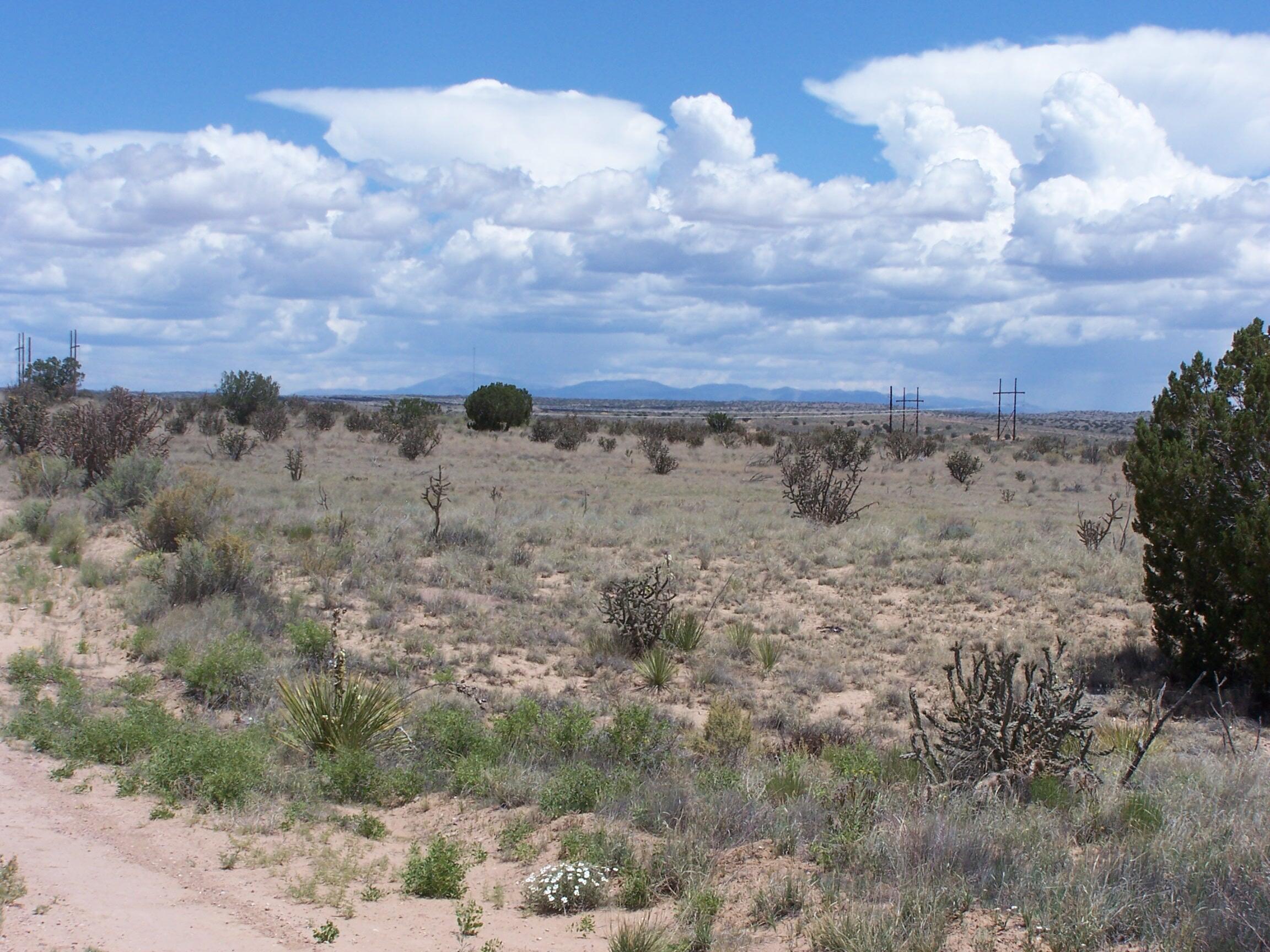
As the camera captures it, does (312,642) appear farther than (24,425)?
No

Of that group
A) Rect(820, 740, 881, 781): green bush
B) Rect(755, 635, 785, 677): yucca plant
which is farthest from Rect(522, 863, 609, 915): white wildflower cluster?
Rect(755, 635, 785, 677): yucca plant

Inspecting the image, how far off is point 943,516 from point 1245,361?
15091 mm

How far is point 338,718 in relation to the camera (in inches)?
328

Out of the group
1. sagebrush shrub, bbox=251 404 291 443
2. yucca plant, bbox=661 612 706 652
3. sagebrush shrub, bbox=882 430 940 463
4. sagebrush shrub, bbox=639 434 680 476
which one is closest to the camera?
yucca plant, bbox=661 612 706 652

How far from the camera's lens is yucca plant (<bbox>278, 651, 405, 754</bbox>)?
8.27m

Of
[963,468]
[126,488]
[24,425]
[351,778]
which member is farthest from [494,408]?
[351,778]

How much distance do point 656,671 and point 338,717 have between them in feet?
14.3

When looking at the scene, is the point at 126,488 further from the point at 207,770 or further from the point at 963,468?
the point at 963,468

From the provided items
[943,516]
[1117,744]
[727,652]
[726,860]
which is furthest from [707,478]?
[726,860]

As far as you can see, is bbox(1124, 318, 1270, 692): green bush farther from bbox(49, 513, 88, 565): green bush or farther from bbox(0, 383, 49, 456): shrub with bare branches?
bbox(0, 383, 49, 456): shrub with bare branches

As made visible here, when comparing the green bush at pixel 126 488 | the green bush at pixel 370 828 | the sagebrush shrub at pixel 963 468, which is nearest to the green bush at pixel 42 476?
the green bush at pixel 126 488

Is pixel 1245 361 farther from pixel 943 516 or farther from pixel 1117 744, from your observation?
pixel 943 516

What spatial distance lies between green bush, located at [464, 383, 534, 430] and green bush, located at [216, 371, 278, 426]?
10.9 meters

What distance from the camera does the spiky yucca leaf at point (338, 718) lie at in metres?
8.27
